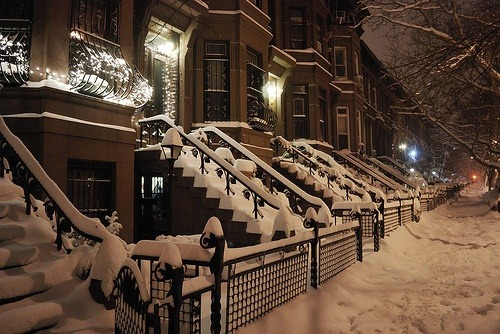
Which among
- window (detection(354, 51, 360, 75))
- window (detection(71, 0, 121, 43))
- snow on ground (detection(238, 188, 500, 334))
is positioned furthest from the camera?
window (detection(354, 51, 360, 75))

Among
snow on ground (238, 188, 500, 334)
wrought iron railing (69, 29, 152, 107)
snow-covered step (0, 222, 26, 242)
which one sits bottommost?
snow on ground (238, 188, 500, 334)

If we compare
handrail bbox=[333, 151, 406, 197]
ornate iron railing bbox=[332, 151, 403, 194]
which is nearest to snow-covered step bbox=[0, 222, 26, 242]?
handrail bbox=[333, 151, 406, 197]

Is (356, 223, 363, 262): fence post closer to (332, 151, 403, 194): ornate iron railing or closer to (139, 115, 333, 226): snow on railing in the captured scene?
(139, 115, 333, 226): snow on railing

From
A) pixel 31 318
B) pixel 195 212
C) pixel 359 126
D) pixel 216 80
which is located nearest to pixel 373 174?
pixel 359 126

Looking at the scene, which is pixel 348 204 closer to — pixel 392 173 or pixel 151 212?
pixel 151 212

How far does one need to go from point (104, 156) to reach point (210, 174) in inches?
92.1

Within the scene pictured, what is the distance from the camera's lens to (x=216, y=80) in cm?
1401

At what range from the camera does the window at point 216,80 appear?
13844 millimetres

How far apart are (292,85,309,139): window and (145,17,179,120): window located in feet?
25.9

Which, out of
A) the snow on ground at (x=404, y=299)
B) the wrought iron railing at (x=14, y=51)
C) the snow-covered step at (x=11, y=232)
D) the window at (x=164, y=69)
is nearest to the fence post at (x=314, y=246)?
the snow on ground at (x=404, y=299)

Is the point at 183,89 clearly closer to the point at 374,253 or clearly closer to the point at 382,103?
the point at 374,253

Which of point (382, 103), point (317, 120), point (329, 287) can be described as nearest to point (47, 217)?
point (329, 287)

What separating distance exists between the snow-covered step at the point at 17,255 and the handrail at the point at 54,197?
0.44 metres

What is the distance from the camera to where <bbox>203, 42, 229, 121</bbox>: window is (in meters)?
13.8
